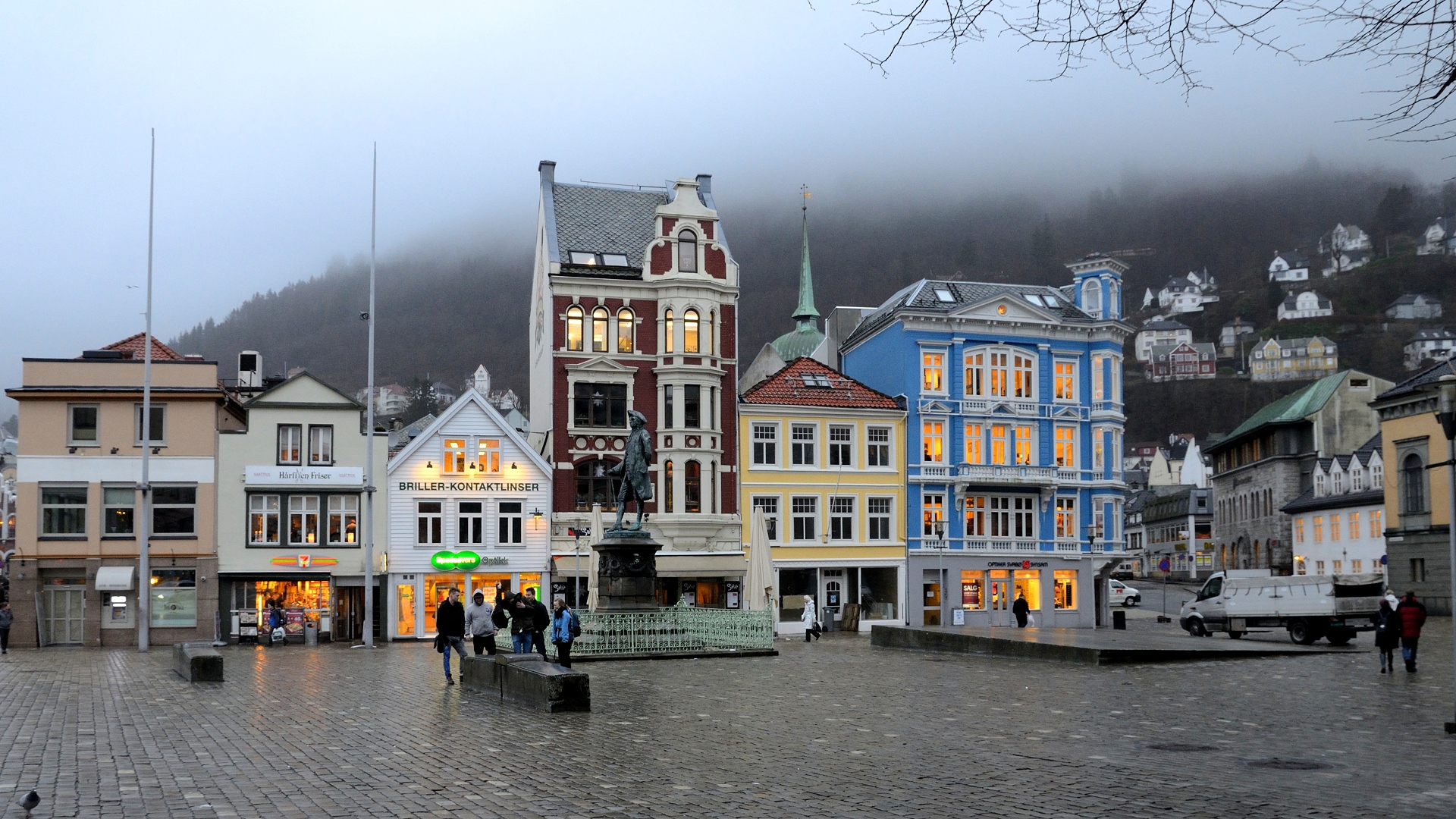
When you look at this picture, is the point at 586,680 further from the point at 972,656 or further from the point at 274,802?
the point at 972,656

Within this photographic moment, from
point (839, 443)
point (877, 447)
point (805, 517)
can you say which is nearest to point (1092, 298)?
point (877, 447)

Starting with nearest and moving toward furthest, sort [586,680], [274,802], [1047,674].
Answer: [274,802] → [586,680] → [1047,674]

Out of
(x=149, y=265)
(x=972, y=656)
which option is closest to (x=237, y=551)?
(x=149, y=265)

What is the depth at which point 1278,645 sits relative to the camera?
109 ft

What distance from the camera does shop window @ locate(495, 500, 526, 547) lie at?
170 ft

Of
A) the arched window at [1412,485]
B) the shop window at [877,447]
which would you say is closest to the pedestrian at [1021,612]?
the shop window at [877,447]

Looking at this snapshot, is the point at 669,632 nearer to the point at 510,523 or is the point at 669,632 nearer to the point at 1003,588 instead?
the point at 510,523

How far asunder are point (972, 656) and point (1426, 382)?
37.0m

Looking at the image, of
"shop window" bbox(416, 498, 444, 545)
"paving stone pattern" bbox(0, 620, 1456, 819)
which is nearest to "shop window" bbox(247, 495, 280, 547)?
"shop window" bbox(416, 498, 444, 545)

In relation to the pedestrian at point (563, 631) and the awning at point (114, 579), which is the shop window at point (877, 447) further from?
the pedestrian at point (563, 631)

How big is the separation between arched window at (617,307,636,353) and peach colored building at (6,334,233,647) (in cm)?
1525

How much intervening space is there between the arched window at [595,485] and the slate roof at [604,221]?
7.72 metres

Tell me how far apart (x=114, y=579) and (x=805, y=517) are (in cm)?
2607

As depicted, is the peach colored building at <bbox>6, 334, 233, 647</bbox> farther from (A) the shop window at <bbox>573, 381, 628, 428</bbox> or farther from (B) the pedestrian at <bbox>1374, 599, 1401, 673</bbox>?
(B) the pedestrian at <bbox>1374, 599, 1401, 673</bbox>
